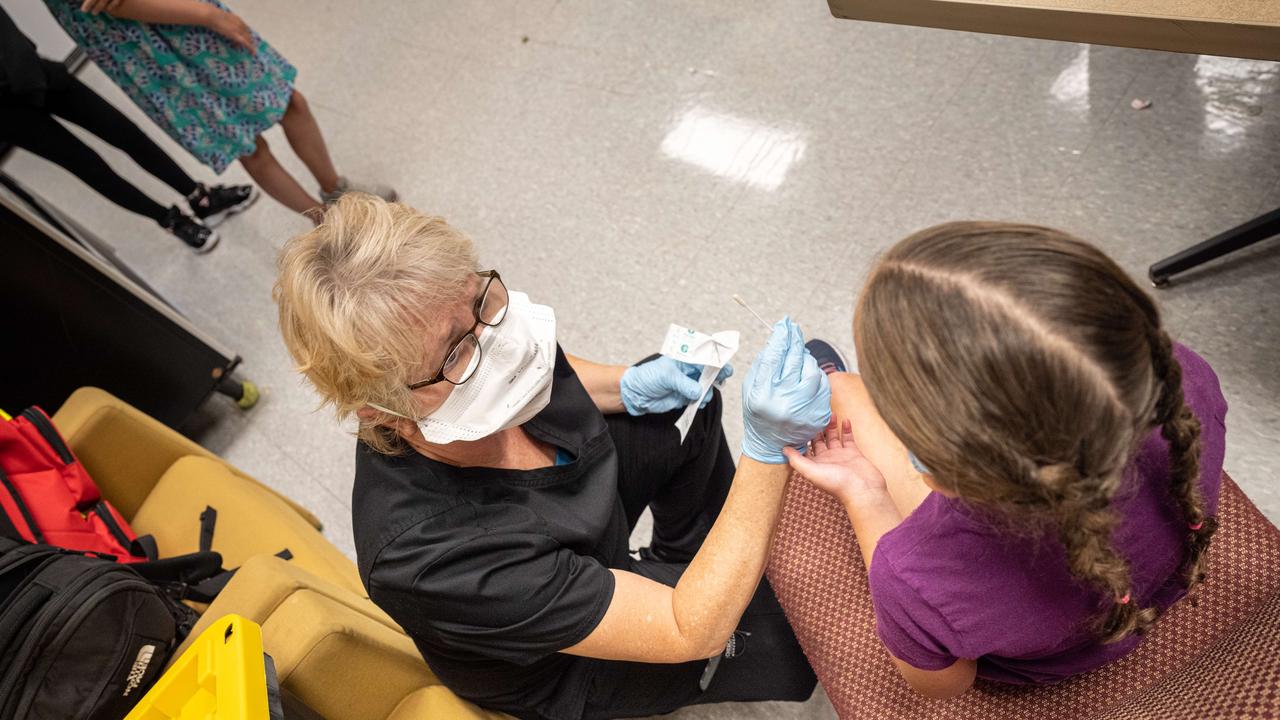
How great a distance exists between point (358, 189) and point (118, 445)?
1255 millimetres

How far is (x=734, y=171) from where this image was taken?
2.42 meters

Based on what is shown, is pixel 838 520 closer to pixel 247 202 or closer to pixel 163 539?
pixel 163 539

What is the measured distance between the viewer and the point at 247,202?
3006 mm

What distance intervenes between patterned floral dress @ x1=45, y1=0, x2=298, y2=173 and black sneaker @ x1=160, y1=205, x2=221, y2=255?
512 mm

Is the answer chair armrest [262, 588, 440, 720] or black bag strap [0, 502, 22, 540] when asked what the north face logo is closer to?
chair armrest [262, 588, 440, 720]

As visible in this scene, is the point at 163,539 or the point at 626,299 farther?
the point at 626,299

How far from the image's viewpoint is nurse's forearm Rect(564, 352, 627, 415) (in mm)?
1560

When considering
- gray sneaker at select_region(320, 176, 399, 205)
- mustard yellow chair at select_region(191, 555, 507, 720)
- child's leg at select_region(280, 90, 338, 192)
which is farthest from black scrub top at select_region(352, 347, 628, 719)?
gray sneaker at select_region(320, 176, 399, 205)

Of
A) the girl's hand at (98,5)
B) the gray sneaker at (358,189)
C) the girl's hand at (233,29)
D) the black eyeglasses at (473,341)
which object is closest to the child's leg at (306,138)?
the gray sneaker at (358,189)

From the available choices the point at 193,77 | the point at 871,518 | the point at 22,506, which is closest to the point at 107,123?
the point at 193,77

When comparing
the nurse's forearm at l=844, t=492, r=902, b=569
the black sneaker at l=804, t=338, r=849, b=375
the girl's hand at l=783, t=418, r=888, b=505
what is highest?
the girl's hand at l=783, t=418, r=888, b=505

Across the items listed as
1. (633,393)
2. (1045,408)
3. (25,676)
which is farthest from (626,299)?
(1045,408)

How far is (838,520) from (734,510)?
0.69 ft

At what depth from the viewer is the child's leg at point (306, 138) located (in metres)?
2.51
